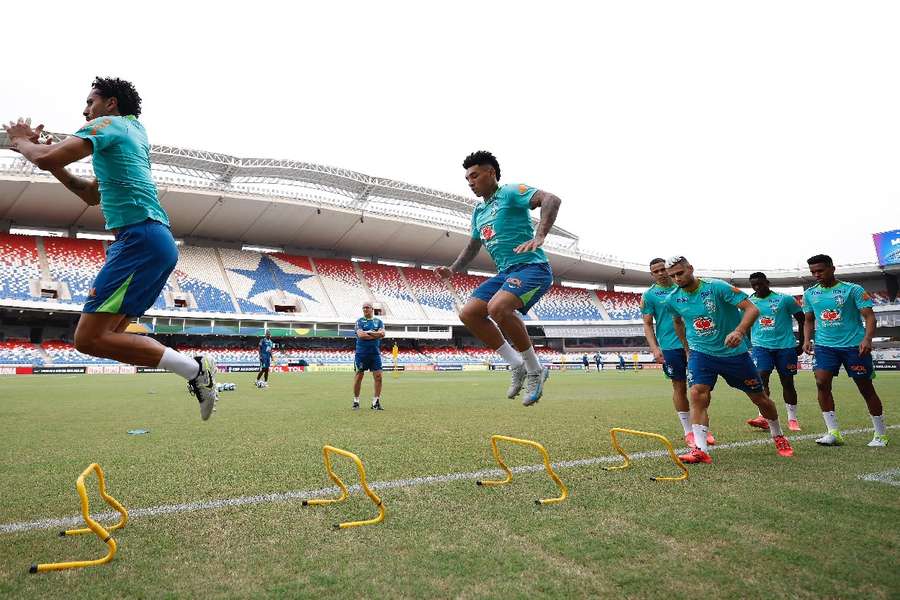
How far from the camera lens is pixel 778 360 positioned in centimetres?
739

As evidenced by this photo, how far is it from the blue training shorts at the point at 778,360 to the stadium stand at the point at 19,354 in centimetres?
4123

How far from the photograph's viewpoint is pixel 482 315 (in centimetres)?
475

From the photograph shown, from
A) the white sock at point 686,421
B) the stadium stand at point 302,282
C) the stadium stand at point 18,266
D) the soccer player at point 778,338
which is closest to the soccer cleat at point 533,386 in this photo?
the white sock at point 686,421

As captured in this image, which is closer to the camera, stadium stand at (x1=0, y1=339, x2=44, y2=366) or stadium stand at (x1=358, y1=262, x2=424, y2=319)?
stadium stand at (x1=0, y1=339, x2=44, y2=366)

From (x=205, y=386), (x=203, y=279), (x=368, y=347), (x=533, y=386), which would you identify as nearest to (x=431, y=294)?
(x=203, y=279)

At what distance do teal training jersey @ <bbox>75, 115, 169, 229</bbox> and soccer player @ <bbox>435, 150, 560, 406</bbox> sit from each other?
101 inches

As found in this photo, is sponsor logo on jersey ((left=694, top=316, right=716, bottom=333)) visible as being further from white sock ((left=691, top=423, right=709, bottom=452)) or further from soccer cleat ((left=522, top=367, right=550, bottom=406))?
soccer cleat ((left=522, top=367, right=550, bottom=406))

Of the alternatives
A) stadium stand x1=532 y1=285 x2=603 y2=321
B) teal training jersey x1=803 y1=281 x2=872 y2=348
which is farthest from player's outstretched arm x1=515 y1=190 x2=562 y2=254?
stadium stand x1=532 y1=285 x2=603 y2=321

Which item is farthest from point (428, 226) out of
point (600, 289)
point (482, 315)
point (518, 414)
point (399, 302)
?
point (482, 315)

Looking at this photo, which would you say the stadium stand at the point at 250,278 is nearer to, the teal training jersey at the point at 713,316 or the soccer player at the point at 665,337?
the soccer player at the point at 665,337

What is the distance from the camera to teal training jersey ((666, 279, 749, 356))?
5316 mm

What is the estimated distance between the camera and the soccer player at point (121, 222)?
11.0 feet

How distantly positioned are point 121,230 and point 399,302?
49402 millimetres

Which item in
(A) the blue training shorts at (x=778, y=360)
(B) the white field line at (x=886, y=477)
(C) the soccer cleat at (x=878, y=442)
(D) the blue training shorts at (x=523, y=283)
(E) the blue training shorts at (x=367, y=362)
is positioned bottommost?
(C) the soccer cleat at (x=878, y=442)
